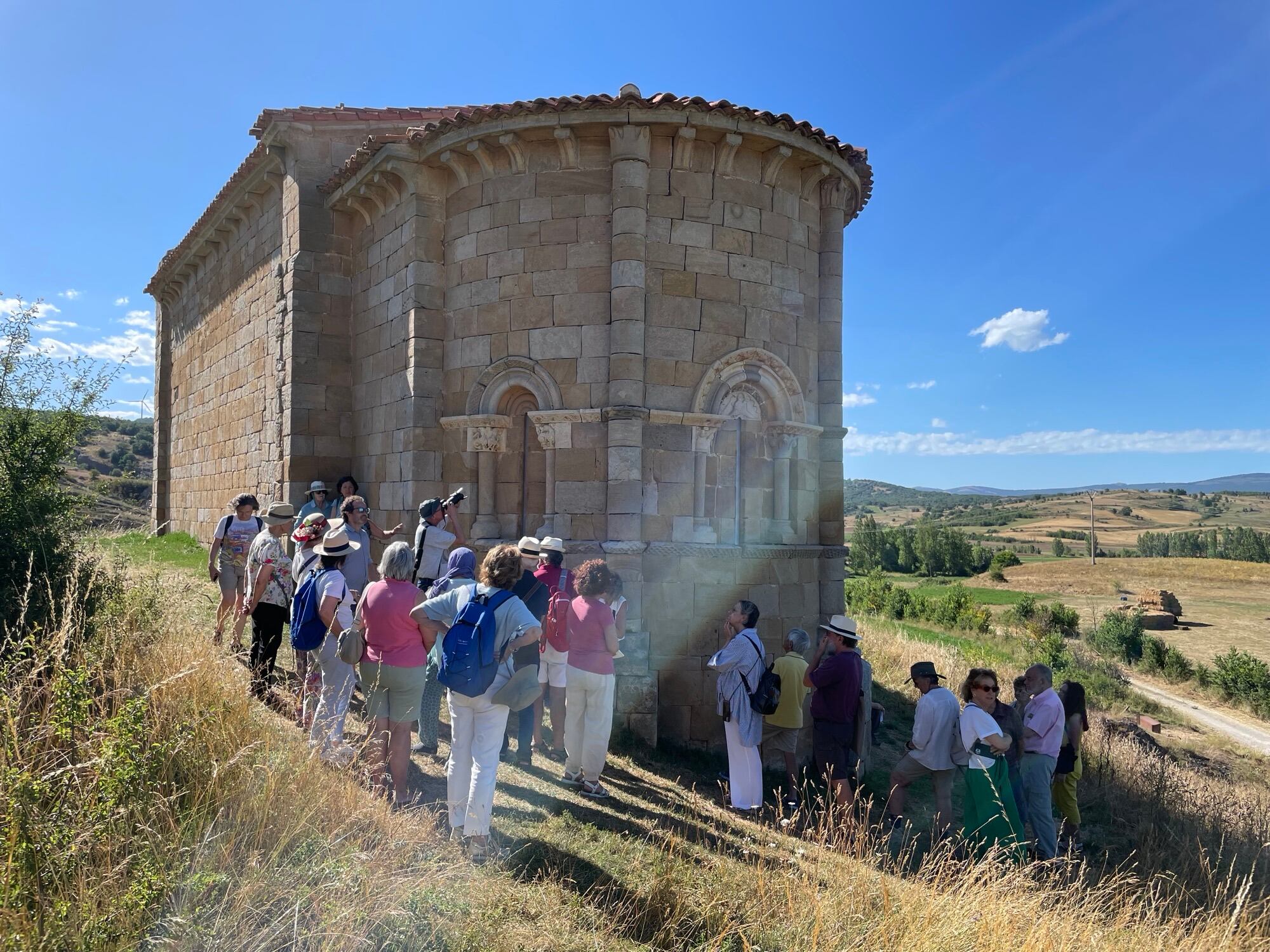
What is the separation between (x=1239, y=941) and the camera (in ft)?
14.9

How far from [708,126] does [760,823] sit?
6706 mm

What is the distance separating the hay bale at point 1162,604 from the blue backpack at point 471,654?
3969 centimetres

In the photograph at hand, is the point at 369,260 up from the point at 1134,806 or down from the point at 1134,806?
up

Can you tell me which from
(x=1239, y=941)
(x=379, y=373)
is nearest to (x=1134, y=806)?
(x=1239, y=941)

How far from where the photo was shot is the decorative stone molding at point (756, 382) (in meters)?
8.18

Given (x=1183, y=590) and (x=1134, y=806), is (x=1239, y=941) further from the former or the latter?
(x=1183, y=590)

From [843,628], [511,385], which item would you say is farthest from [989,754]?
[511,385]

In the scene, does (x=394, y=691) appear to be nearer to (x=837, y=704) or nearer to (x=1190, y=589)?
(x=837, y=704)

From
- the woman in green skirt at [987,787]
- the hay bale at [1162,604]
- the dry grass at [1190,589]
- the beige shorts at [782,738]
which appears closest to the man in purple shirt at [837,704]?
the beige shorts at [782,738]

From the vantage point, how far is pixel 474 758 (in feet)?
15.0

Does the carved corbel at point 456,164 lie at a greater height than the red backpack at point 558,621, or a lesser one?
greater

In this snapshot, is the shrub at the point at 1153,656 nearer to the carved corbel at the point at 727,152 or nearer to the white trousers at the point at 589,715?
the carved corbel at the point at 727,152

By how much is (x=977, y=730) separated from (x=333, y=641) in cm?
462

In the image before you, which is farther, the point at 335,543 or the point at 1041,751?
the point at 1041,751
